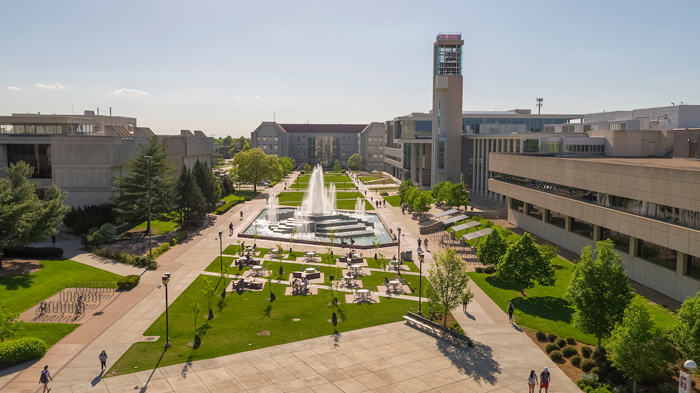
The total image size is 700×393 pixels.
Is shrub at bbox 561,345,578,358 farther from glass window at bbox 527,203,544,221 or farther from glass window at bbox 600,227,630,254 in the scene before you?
glass window at bbox 527,203,544,221

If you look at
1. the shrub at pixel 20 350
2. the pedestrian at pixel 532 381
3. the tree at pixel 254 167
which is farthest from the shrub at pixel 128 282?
the tree at pixel 254 167

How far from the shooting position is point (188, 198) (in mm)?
58875

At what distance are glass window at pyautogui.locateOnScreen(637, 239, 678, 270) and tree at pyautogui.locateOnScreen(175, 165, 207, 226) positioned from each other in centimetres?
4670

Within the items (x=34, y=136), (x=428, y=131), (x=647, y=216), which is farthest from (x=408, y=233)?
(x=428, y=131)

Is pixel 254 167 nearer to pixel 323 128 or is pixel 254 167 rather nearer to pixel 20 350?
pixel 20 350

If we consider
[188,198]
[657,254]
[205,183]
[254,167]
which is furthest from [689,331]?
[254,167]

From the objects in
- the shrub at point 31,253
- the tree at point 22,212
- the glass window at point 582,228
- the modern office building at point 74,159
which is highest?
the modern office building at point 74,159

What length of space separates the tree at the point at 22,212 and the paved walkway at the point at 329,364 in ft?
45.2

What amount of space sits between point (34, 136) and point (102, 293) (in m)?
34.1

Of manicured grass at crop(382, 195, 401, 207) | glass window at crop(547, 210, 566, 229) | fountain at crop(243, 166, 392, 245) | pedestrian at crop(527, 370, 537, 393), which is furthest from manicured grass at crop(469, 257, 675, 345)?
manicured grass at crop(382, 195, 401, 207)

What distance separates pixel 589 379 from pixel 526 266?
39.5 ft

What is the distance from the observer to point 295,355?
24500mm

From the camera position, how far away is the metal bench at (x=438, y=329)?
1023 inches

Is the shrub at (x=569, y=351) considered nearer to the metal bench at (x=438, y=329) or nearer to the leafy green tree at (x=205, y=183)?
the metal bench at (x=438, y=329)
